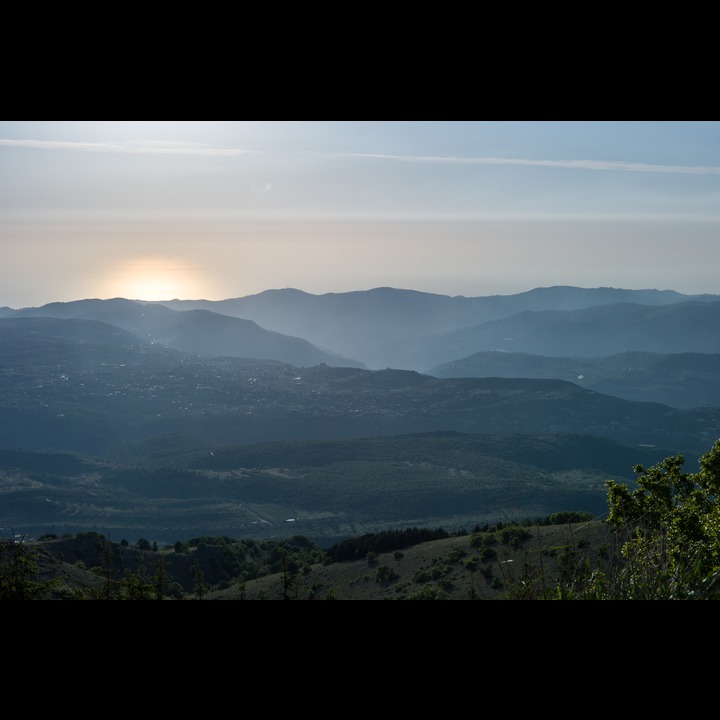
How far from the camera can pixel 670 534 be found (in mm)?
4219

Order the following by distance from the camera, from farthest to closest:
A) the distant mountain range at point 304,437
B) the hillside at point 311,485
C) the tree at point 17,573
→ the distant mountain range at point 304,437, the hillside at point 311,485, the tree at point 17,573

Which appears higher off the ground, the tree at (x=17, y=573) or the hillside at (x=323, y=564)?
the tree at (x=17, y=573)

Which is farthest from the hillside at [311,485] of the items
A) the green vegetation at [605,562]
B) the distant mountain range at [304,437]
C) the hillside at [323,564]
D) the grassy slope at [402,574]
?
the green vegetation at [605,562]

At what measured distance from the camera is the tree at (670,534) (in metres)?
2.86

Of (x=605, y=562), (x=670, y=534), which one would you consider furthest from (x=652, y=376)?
(x=605, y=562)

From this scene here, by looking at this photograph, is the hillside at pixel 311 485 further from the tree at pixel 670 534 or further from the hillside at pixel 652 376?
the hillside at pixel 652 376

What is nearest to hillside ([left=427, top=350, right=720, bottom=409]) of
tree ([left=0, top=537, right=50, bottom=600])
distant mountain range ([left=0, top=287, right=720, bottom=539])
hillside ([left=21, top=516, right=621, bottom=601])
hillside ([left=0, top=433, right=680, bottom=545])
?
distant mountain range ([left=0, top=287, right=720, bottom=539])

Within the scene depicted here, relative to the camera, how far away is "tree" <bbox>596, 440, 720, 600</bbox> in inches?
113

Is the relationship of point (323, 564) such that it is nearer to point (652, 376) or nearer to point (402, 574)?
point (402, 574)

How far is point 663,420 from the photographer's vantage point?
85.2 meters
